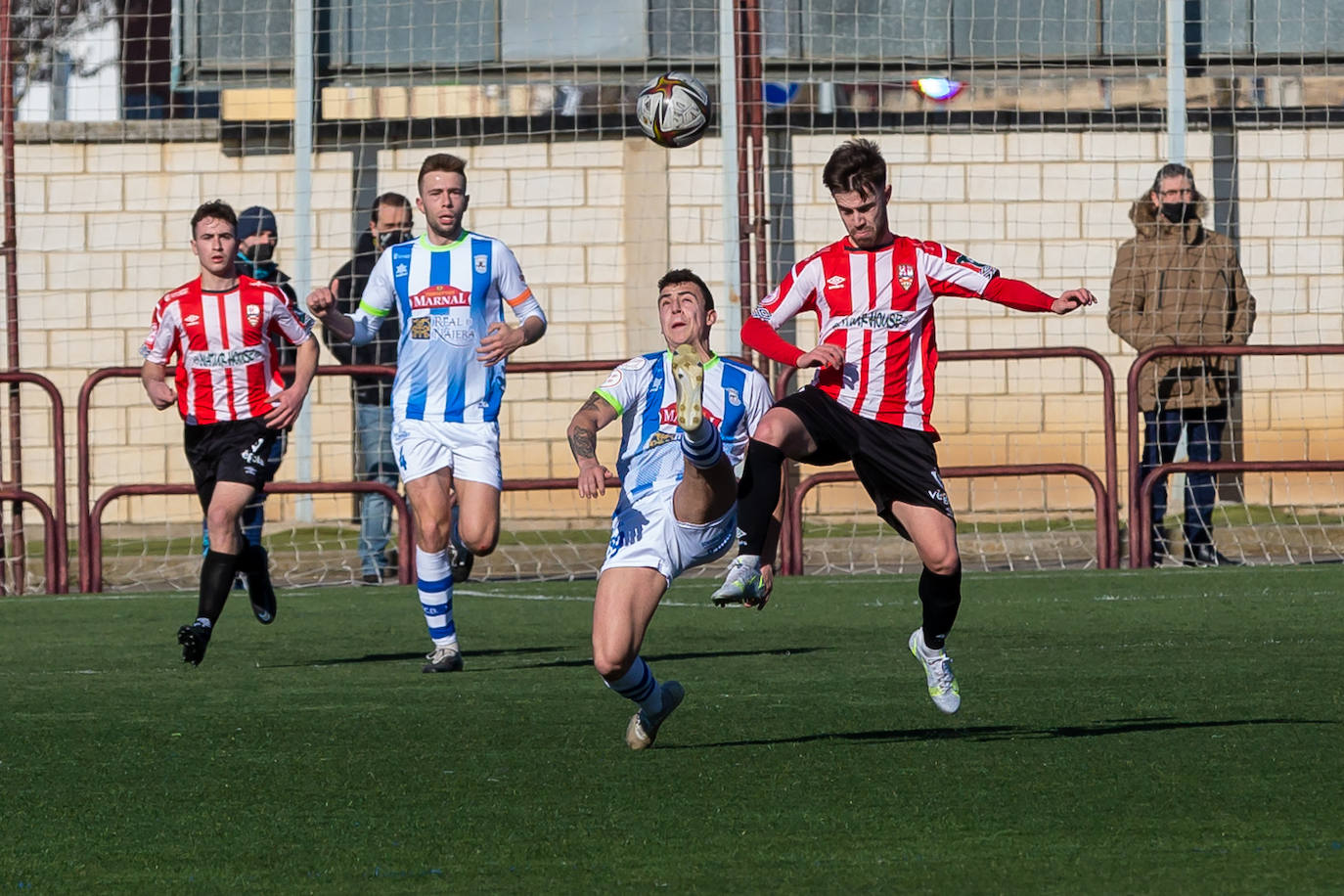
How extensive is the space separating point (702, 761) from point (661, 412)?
1.11 m

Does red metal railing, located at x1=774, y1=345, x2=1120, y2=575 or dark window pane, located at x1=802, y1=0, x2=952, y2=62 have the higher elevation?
dark window pane, located at x1=802, y1=0, x2=952, y2=62

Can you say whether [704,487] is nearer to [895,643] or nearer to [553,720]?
[553,720]

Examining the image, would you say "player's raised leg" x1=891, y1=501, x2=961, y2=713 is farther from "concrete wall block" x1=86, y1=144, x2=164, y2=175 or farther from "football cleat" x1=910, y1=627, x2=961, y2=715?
"concrete wall block" x1=86, y1=144, x2=164, y2=175

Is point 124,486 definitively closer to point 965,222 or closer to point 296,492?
point 296,492

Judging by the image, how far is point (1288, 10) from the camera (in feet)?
44.8

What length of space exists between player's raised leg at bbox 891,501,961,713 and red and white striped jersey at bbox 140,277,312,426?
319cm

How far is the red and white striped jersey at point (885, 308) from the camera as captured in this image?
6664 mm

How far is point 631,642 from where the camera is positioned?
5637 mm

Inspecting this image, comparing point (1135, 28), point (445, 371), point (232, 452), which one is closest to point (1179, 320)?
point (1135, 28)

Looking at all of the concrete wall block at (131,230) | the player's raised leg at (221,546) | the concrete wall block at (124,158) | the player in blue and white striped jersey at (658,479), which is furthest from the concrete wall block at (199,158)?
the player in blue and white striped jersey at (658,479)

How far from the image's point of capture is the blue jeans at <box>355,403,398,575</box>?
12.3 m

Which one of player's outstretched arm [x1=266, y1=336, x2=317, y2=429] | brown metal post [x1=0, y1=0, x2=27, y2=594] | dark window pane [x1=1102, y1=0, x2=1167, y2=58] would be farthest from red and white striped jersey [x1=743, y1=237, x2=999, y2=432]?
dark window pane [x1=1102, y1=0, x2=1167, y2=58]

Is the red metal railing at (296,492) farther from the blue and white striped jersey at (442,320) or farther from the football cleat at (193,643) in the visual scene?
the football cleat at (193,643)

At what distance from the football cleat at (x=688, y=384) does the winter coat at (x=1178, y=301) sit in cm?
740
